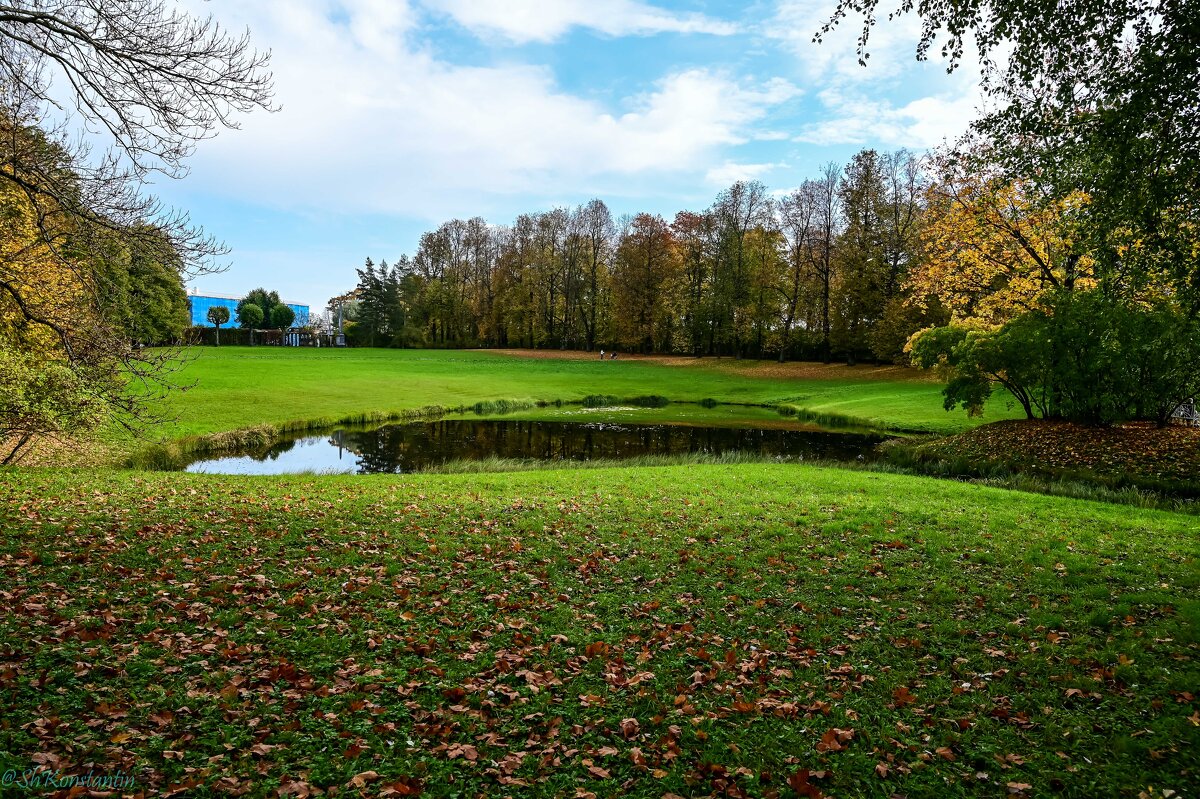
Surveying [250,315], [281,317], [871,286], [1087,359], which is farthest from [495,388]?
[281,317]

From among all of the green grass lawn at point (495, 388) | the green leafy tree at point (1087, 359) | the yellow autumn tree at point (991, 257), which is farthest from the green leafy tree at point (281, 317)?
the green leafy tree at point (1087, 359)

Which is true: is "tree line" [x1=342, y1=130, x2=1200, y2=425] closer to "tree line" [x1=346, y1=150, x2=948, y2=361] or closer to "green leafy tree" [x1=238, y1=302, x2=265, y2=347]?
"tree line" [x1=346, y1=150, x2=948, y2=361]

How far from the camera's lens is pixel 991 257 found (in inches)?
926

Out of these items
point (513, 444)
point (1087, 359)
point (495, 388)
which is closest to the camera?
point (1087, 359)

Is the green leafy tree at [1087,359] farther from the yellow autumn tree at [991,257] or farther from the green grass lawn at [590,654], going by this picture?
the green grass lawn at [590,654]

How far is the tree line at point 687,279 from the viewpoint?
1999 inches

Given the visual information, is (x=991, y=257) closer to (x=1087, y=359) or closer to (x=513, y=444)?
(x=1087, y=359)

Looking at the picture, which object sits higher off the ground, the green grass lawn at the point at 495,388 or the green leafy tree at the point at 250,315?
the green leafy tree at the point at 250,315

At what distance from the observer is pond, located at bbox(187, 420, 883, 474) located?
1930 cm

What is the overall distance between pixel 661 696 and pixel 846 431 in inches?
969

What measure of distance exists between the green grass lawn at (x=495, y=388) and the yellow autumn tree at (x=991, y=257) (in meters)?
4.99

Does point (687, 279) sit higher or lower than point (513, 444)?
higher

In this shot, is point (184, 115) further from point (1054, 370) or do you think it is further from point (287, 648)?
point (1054, 370)

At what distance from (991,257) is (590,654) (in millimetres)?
24462
